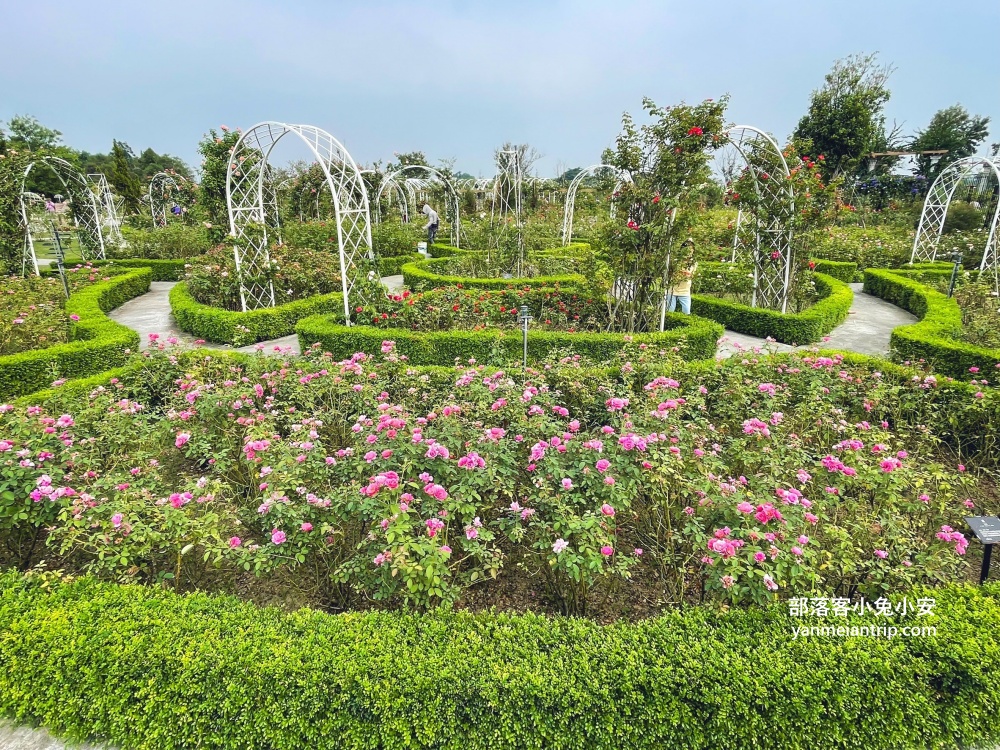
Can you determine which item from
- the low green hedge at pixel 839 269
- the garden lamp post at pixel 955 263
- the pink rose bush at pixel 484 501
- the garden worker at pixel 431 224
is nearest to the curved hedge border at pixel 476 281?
the garden worker at pixel 431 224

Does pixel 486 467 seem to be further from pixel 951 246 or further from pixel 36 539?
pixel 951 246

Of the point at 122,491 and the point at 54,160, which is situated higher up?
the point at 54,160

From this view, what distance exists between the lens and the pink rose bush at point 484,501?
8.38 ft

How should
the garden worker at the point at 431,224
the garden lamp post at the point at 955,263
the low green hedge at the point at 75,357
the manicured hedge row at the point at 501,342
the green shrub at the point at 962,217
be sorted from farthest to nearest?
the green shrub at the point at 962,217 < the garden worker at the point at 431,224 < the garden lamp post at the point at 955,263 < the manicured hedge row at the point at 501,342 < the low green hedge at the point at 75,357

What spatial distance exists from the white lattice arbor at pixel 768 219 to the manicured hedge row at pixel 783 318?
0.75 m

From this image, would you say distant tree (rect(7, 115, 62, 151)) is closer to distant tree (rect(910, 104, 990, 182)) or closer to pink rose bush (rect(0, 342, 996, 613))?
pink rose bush (rect(0, 342, 996, 613))

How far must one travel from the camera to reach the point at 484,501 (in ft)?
10.7

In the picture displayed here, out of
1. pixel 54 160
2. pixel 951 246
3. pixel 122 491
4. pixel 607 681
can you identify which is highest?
pixel 54 160

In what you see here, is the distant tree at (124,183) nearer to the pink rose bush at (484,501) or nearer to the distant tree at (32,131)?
the distant tree at (32,131)

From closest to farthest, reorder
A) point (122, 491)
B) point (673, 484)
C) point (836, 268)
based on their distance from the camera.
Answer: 1. point (122, 491)
2. point (673, 484)
3. point (836, 268)

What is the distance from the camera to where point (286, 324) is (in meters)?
8.59

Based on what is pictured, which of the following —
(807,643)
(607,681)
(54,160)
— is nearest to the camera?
(607,681)

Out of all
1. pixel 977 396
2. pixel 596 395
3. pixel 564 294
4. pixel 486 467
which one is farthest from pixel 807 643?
pixel 564 294

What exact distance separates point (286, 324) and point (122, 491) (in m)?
6.12
